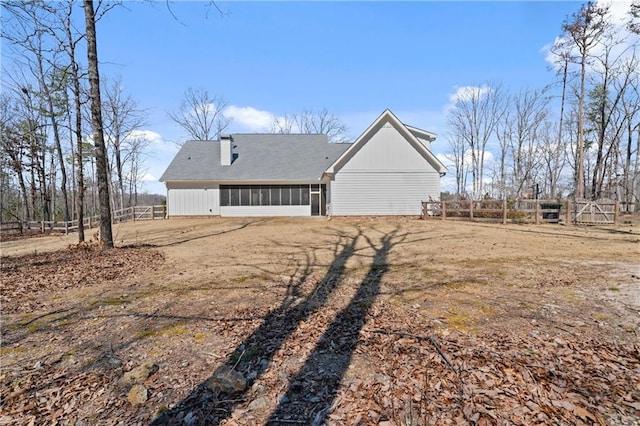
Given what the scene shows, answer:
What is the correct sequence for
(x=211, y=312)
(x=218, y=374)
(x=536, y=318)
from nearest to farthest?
(x=218, y=374) < (x=536, y=318) < (x=211, y=312)

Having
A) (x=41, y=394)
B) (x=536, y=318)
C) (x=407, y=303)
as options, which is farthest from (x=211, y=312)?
(x=536, y=318)

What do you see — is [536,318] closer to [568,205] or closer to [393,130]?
[568,205]

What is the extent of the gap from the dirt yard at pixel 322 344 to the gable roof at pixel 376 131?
12.2 m

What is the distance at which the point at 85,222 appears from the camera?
2302 centimetres

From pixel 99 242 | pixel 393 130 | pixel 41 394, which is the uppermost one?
pixel 393 130

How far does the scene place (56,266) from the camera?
6.86 metres

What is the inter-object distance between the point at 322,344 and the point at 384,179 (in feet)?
53.2

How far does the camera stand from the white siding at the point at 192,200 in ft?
72.9

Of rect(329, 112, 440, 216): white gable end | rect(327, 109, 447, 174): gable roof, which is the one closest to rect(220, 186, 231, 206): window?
rect(329, 112, 440, 216): white gable end

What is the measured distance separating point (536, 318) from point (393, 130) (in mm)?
16032

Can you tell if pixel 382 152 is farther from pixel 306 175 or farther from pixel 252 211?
pixel 252 211

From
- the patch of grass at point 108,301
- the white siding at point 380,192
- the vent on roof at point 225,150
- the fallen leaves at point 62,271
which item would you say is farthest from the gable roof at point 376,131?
the patch of grass at point 108,301

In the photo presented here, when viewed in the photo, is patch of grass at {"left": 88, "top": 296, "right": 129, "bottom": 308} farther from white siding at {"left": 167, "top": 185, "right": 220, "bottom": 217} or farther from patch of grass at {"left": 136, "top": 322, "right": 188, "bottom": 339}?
white siding at {"left": 167, "top": 185, "right": 220, "bottom": 217}

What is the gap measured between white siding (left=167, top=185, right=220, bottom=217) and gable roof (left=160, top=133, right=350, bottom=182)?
792 mm
